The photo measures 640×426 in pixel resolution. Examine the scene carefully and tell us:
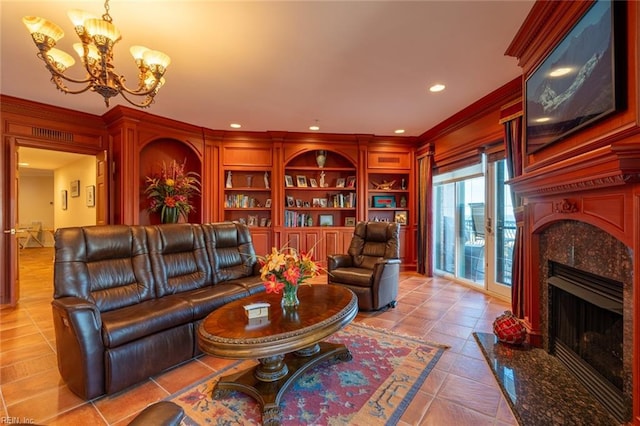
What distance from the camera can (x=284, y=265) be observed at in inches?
81.9

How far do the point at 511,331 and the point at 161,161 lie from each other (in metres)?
5.46

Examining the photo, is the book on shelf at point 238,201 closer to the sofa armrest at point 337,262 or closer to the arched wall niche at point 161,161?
the arched wall niche at point 161,161

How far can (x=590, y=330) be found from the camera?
1979mm

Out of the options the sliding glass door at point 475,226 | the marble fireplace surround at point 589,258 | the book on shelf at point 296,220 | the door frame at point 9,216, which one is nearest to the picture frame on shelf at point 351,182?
the book on shelf at point 296,220

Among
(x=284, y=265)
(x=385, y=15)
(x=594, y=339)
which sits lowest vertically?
(x=594, y=339)

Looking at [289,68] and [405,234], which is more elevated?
[289,68]

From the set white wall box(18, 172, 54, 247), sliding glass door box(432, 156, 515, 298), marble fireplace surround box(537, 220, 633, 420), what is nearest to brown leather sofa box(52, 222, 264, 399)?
marble fireplace surround box(537, 220, 633, 420)

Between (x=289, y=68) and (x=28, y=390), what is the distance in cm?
334

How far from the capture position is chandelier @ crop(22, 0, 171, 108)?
1.76 metres

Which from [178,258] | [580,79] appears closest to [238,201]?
[178,258]

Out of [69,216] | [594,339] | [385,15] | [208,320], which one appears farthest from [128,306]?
[69,216]

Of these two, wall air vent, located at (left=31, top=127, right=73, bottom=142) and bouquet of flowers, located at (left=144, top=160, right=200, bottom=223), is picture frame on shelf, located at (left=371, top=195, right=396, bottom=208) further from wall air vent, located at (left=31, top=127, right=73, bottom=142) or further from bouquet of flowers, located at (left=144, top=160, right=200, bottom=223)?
wall air vent, located at (left=31, top=127, right=73, bottom=142)

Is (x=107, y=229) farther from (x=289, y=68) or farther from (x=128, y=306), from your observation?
(x=289, y=68)

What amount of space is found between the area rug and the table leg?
0.07 meters
